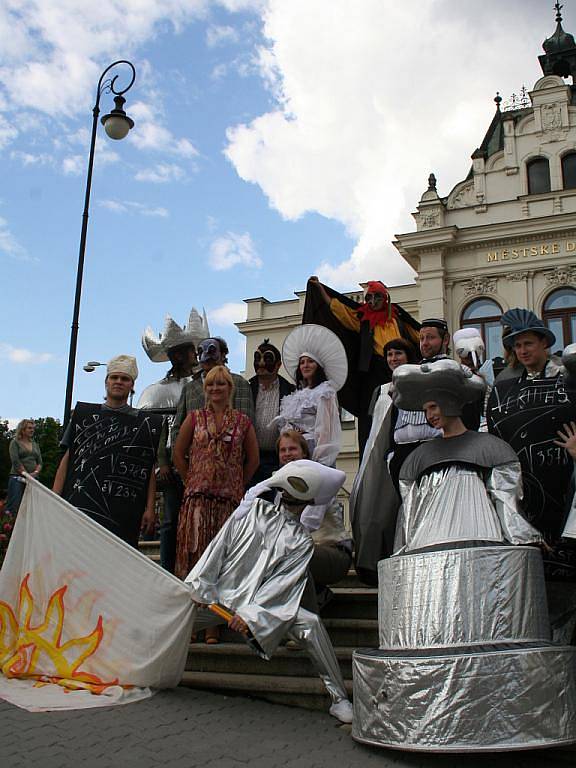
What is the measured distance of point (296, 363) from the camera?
6.46 metres

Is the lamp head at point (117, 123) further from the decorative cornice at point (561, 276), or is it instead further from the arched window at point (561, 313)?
the decorative cornice at point (561, 276)

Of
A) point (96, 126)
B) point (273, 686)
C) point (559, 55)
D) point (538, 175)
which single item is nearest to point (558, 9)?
point (559, 55)

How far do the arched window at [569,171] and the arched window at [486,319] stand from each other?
15.8 feet

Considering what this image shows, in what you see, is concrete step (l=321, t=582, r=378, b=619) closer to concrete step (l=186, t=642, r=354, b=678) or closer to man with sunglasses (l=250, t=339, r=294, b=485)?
concrete step (l=186, t=642, r=354, b=678)

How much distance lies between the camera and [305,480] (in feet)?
15.1

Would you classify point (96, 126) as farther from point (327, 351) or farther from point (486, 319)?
point (486, 319)

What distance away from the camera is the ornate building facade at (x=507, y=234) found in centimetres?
2492

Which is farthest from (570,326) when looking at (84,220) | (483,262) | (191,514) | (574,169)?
(191,514)

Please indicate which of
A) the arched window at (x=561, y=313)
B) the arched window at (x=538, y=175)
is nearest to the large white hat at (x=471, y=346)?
the arched window at (x=561, y=313)

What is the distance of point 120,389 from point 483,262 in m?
22.1

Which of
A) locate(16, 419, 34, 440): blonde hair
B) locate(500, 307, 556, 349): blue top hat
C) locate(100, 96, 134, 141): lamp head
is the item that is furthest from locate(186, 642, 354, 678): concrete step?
locate(100, 96, 134, 141): lamp head

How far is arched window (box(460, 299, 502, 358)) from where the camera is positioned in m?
24.6

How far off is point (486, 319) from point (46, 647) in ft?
73.4

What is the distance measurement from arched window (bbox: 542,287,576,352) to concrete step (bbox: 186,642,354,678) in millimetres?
20795
